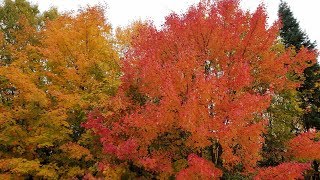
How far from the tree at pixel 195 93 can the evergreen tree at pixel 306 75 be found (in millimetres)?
6598

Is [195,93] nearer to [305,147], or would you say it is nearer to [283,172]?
[283,172]

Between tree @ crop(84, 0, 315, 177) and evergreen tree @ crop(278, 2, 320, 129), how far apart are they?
6.60 metres

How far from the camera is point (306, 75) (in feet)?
76.8

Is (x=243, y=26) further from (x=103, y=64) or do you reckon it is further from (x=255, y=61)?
(x=103, y=64)

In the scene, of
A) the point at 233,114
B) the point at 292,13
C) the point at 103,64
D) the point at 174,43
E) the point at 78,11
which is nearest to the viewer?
the point at 233,114

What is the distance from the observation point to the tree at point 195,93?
1344 cm

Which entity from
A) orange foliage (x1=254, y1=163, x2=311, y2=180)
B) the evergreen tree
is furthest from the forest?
the evergreen tree

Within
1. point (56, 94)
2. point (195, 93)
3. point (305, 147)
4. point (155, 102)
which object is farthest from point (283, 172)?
point (56, 94)

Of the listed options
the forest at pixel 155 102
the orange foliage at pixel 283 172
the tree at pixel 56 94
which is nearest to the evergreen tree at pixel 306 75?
the forest at pixel 155 102

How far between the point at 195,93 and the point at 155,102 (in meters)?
2.99

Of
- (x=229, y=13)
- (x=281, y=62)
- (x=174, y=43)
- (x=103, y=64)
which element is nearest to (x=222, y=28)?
(x=229, y=13)

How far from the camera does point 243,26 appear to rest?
1633cm

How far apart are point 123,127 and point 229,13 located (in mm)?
7777

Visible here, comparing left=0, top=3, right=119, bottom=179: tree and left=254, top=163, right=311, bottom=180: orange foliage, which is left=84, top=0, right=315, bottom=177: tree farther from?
left=0, top=3, right=119, bottom=179: tree
